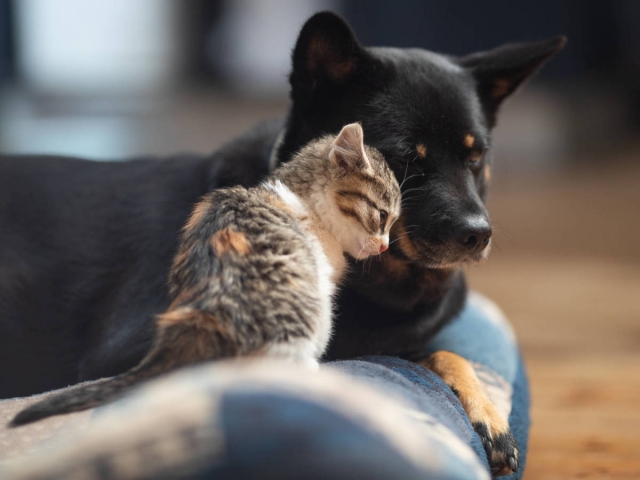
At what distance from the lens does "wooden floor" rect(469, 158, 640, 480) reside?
1925 mm

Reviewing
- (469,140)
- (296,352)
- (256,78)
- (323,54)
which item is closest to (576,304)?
(469,140)

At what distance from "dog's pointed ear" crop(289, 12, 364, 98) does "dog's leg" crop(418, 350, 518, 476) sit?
26.5 inches

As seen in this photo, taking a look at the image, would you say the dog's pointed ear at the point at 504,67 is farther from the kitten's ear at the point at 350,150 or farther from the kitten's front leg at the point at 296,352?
the kitten's front leg at the point at 296,352

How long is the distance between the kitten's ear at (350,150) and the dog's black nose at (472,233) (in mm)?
242

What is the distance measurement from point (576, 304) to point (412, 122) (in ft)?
7.54

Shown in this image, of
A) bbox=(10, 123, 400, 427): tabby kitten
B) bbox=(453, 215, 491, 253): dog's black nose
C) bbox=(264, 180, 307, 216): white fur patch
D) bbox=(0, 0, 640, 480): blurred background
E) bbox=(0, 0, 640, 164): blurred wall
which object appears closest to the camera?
bbox=(10, 123, 400, 427): tabby kitten

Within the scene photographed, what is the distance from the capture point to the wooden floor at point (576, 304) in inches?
75.8

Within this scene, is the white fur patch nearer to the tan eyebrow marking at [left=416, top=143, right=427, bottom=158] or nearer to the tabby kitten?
the tabby kitten

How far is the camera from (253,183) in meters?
1.73

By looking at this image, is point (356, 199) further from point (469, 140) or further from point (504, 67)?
point (504, 67)

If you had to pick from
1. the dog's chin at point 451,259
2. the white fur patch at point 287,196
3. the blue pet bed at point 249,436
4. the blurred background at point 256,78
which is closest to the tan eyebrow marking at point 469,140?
the dog's chin at point 451,259

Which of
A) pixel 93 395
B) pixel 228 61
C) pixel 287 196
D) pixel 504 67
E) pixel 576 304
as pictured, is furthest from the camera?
pixel 228 61

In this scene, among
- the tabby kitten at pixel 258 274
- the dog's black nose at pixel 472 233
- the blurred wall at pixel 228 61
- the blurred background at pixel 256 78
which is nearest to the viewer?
the tabby kitten at pixel 258 274

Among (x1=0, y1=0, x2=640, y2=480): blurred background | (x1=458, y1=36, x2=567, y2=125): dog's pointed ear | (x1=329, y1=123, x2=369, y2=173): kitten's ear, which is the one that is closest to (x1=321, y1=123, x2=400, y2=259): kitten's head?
(x1=329, y1=123, x2=369, y2=173): kitten's ear
